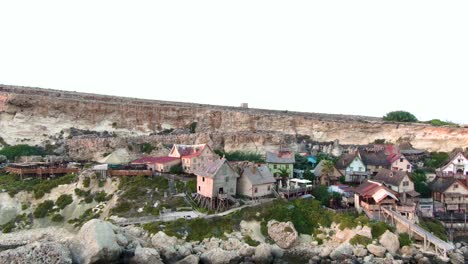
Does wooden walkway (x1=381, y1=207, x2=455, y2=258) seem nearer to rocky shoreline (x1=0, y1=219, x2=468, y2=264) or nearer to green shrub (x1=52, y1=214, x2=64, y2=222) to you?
rocky shoreline (x1=0, y1=219, x2=468, y2=264)

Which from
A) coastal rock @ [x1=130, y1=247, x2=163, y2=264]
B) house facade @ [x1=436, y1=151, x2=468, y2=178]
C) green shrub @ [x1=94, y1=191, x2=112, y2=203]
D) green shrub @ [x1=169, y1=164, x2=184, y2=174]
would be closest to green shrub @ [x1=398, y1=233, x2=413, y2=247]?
coastal rock @ [x1=130, y1=247, x2=163, y2=264]

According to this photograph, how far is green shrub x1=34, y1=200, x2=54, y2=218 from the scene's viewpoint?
3669 centimetres

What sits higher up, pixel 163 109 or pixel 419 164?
pixel 163 109

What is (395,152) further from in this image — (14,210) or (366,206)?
(14,210)

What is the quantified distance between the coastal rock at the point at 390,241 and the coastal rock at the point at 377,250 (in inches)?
28.2

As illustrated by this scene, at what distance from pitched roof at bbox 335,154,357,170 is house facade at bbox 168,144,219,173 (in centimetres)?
1341

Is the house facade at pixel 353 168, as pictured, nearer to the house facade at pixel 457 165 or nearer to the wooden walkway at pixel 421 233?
the wooden walkway at pixel 421 233

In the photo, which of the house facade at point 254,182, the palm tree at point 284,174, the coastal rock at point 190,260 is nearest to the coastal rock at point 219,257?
the coastal rock at point 190,260

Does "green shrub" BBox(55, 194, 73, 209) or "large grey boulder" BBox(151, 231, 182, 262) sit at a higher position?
"green shrub" BBox(55, 194, 73, 209)

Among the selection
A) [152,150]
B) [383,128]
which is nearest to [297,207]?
[152,150]

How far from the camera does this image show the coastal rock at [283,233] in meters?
32.3

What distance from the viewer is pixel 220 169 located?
36625 mm

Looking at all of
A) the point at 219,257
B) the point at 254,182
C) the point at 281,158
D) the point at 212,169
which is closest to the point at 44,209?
the point at 212,169

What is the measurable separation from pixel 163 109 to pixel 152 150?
15209 mm
